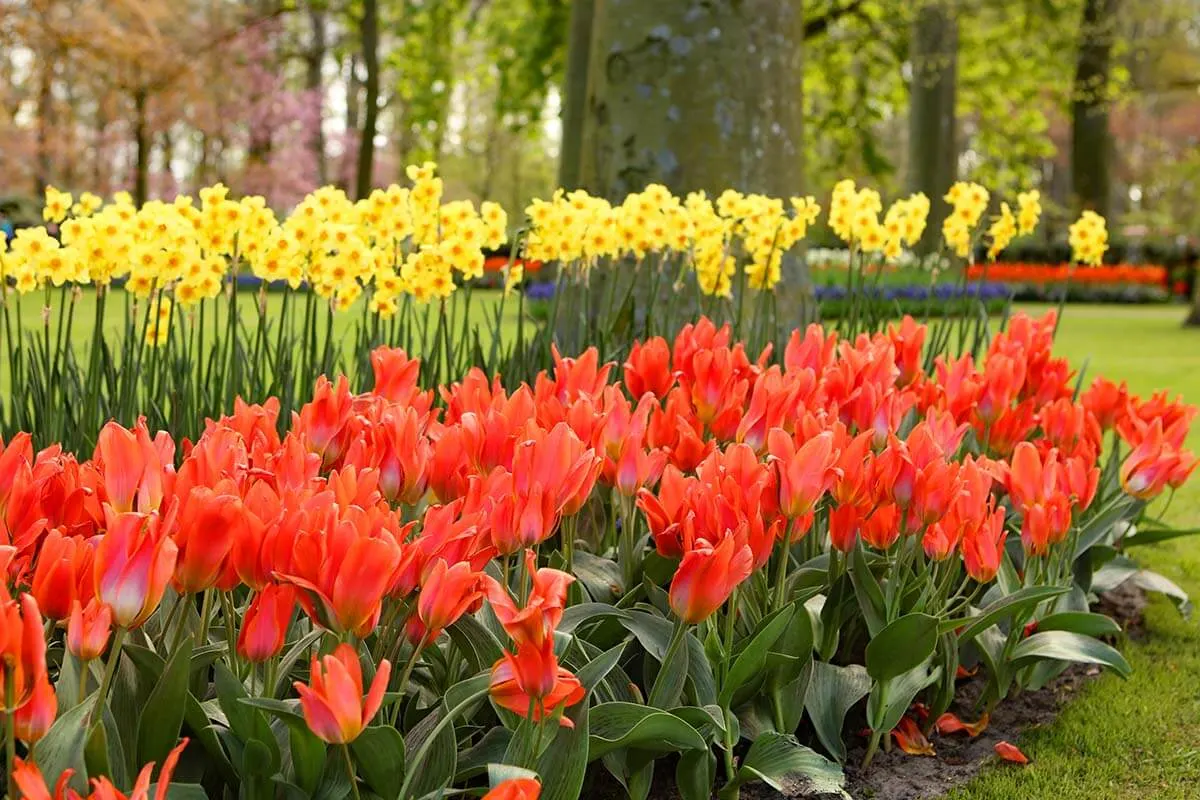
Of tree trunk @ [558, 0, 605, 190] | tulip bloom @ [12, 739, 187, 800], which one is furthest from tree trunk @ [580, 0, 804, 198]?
tulip bloom @ [12, 739, 187, 800]

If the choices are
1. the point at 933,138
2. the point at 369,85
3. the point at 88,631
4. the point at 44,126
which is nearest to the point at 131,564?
the point at 88,631

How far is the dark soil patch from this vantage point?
7.37 ft

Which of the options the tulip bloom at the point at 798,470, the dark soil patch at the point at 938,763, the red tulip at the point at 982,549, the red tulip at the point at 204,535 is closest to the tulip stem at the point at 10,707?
the red tulip at the point at 204,535

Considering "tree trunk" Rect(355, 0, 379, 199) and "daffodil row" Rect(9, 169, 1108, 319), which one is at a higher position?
"tree trunk" Rect(355, 0, 379, 199)

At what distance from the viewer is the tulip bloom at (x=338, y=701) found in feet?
4.40

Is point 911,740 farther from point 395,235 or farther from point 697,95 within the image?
point 697,95

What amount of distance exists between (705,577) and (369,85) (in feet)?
59.2

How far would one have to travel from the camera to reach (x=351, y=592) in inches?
58.7

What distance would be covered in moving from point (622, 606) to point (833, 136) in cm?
1679

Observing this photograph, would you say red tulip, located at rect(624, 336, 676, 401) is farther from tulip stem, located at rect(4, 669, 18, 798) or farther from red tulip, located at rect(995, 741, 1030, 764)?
tulip stem, located at rect(4, 669, 18, 798)

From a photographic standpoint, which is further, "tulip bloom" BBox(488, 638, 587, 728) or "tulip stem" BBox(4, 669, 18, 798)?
"tulip bloom" BBox(488, 638, 587, 728)

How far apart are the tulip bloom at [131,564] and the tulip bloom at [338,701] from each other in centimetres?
21

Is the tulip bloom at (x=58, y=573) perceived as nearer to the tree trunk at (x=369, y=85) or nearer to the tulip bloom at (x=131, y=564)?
the tulip bloom at (x=131, y=564)

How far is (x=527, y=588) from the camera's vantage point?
2.19 meters
